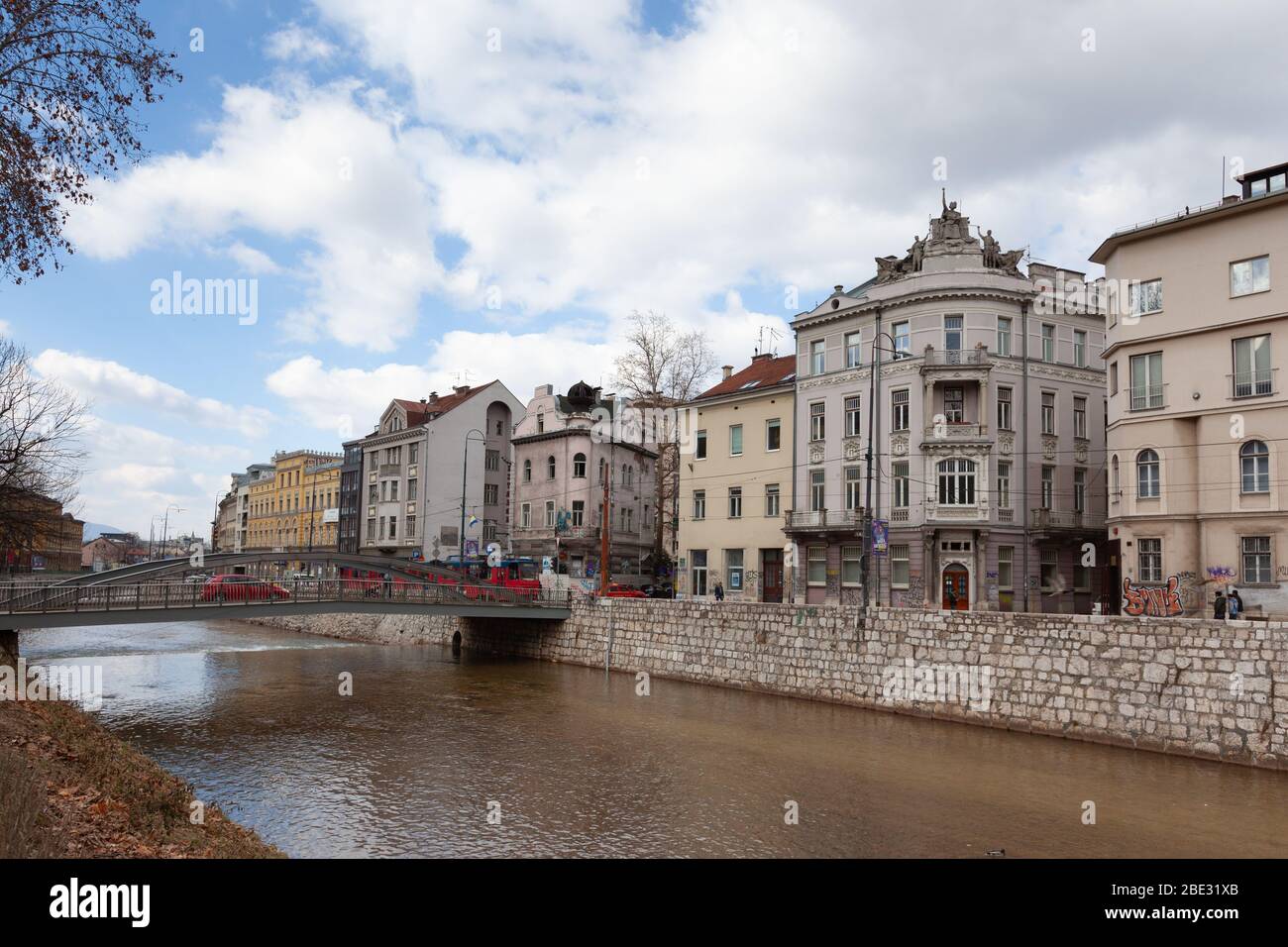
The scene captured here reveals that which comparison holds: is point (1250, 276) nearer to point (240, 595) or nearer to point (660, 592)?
point (660, 592)

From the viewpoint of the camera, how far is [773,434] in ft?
156

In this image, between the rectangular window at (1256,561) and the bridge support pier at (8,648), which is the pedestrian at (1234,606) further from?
the bridge support pier at (8,648)

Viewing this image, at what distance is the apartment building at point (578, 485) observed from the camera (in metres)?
62.0

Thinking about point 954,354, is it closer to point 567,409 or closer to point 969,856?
point 969,856

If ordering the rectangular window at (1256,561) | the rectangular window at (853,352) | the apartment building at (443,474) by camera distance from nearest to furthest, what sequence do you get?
the rectangular window at (1256,561) < the rectangular window at (853,352) < the apartment building at (443,474)

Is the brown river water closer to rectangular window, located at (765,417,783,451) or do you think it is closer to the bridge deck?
the bridge deck

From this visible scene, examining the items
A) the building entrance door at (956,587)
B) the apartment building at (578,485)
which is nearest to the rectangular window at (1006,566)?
the building entrance door at (956,587)

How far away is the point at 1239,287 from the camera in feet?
96.6

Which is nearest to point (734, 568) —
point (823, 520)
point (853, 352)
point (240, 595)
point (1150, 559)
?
point (823, 520)

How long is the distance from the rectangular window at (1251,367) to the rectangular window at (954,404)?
39.5ft

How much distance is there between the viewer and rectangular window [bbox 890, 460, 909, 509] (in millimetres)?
40875

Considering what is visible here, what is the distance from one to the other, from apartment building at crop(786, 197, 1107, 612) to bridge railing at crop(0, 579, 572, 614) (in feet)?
48.9

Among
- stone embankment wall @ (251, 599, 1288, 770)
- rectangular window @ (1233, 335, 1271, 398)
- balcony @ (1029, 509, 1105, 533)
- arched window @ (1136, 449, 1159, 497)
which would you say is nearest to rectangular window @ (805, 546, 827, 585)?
stone embankment wall @ (251, 599, 1288, 770)
